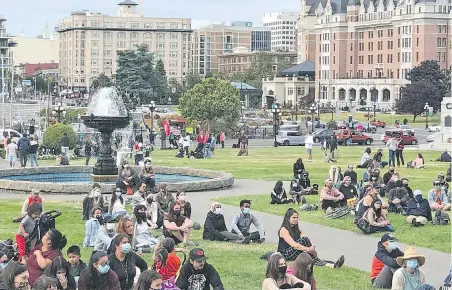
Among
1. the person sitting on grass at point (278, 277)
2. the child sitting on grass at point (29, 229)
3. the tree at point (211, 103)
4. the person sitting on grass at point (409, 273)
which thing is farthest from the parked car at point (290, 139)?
the person sitting on grass at point (278, 277)

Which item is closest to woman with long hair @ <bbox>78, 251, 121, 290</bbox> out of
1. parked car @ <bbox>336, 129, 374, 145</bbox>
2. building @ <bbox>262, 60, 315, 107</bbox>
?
parked car @ <bbox>336, 129, 374, 145</bbox>

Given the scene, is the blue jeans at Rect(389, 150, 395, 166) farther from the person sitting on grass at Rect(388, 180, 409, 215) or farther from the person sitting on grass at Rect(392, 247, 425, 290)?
the person sitting on grass at Rect(392, 247, 425, 290)

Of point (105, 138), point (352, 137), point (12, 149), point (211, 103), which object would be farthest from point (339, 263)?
point (211, 103)

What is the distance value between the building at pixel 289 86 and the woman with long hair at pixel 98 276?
136215mm

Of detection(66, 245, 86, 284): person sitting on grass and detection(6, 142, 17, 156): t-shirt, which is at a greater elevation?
detection(6, 142, 17, 156): t-shirt

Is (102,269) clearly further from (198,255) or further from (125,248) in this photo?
(198,255)

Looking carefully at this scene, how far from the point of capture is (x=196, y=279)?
12852mm

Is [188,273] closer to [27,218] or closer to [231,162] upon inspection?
[27,218]

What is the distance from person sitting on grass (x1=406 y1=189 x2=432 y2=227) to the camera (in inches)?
898

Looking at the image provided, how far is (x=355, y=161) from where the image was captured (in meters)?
44.4

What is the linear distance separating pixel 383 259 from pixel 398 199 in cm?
925

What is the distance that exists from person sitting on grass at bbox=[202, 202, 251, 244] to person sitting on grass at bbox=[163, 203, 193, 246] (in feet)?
3.49

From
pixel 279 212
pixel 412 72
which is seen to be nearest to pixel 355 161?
pixel 279 212

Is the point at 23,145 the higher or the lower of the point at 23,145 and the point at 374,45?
the lower
